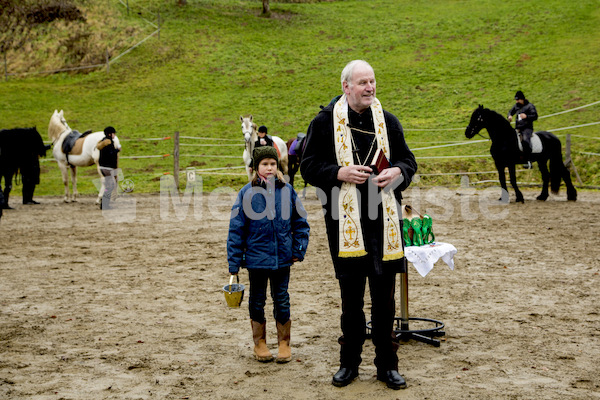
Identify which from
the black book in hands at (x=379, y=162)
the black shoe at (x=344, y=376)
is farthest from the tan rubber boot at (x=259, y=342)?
the black book in hands at (x=379, y=162)

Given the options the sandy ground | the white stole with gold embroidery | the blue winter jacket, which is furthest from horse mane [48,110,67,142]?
the white stole with gold embroidery

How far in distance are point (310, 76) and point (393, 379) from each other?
28.4 meters

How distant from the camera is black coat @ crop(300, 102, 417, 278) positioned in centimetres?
373

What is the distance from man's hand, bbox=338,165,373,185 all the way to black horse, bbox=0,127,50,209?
13.1m

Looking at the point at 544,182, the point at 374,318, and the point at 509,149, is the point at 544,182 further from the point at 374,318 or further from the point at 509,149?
the point at 374,318

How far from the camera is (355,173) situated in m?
3.63

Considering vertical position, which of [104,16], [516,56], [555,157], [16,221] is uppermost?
[104,16]

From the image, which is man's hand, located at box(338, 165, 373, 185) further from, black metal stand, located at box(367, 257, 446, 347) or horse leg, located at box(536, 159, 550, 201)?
horse leg, located at box(536, 159, 550, 201)

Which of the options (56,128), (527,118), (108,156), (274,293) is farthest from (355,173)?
(56,128)

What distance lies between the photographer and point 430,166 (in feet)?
61.3

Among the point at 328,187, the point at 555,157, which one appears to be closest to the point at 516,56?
the point at 555,157

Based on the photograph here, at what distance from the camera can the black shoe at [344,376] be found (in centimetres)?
380

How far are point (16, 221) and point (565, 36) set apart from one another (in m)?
29.1

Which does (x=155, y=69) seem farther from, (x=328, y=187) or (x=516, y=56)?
(x=328, y=187)
